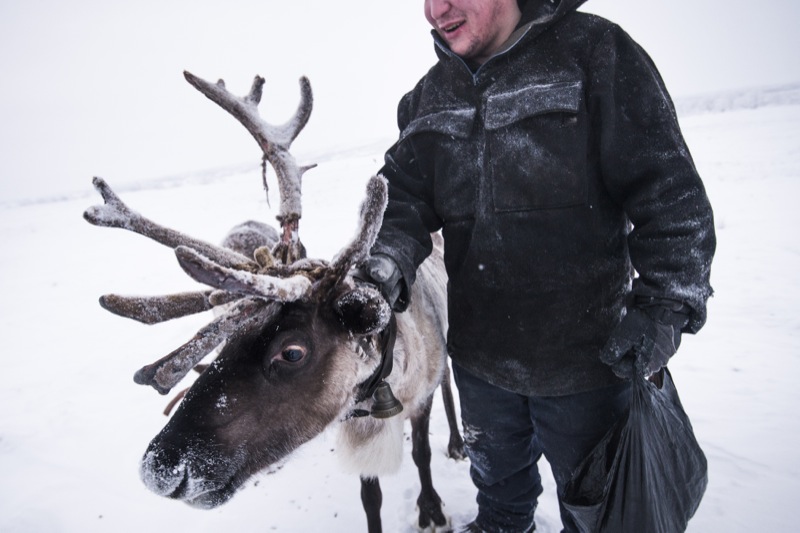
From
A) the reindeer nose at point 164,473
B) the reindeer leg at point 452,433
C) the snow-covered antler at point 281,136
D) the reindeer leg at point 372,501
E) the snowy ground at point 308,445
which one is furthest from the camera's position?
the reindeer leg at point 452,433

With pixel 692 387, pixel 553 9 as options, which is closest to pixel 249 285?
pixel 553 9

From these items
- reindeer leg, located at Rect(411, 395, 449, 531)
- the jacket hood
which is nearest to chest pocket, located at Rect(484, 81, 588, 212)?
A: the jacket hood

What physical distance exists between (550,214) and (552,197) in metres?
0.06

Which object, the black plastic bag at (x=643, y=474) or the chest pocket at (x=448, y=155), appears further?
the chest pocket at (x=448, y=155)

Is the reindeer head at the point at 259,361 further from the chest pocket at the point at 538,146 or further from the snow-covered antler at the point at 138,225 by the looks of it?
the chest pocket at the point at 538,146

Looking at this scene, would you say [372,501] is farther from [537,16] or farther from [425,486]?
[537,16]

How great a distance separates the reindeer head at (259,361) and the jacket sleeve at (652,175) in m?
0.78

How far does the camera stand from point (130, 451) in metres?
3.33

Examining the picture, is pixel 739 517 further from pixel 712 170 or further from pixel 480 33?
pixel 712 170

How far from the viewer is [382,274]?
1.45m

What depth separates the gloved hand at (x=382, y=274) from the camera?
4.77 ft

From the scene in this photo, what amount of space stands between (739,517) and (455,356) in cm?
186

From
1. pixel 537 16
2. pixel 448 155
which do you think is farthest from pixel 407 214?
pixel 537 16

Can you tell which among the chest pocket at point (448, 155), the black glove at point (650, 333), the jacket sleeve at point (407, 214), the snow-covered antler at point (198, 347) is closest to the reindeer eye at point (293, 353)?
the snow-covered antler at point (198, 347)
